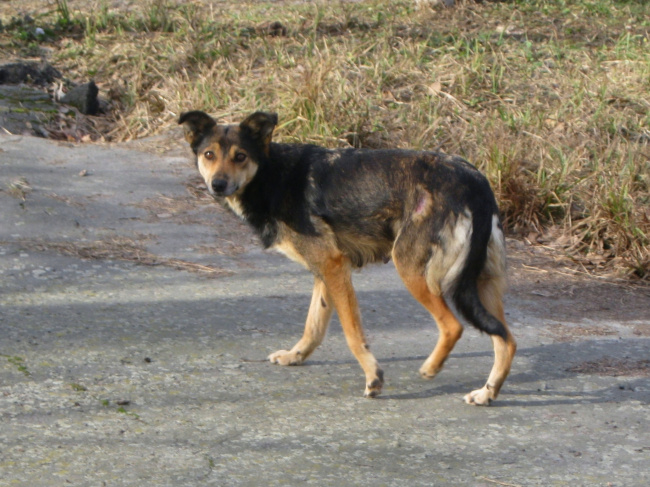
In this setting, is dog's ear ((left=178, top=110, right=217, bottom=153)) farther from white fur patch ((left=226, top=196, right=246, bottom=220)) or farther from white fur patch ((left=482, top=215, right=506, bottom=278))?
white fur patch ((left=482, top=215, right=506, bottom=278))

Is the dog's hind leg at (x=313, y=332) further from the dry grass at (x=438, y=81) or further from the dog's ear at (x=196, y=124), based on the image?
the dry grass at (x=438, y=81)

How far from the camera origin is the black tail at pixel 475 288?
4617 millimetres

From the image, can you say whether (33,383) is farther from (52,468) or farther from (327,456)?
(327,456)

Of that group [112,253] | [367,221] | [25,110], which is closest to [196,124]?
[367,221]

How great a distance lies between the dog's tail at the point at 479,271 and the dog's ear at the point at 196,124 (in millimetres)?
1904

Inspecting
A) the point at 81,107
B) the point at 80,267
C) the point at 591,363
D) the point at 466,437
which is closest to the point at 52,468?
the point at 466,437

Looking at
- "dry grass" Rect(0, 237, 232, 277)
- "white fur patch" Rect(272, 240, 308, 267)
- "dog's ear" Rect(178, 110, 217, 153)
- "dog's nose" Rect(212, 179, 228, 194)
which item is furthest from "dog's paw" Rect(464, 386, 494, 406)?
"dry grass" Rect(0, 237, 232, 277)

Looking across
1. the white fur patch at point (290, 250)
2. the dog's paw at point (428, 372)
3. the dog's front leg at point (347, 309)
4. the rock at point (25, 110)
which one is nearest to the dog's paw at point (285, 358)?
the dog's front leg at point (347, 309)

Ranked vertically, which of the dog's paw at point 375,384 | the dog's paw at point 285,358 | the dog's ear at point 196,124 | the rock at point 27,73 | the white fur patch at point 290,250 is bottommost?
the dog's paw at point 285,358

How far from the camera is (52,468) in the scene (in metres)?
3.68

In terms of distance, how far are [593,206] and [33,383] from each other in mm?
5741

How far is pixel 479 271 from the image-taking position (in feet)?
15.5

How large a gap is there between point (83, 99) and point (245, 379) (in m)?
7.46

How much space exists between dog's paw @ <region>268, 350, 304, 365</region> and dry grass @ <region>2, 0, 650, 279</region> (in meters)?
3.75
